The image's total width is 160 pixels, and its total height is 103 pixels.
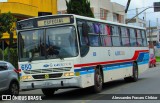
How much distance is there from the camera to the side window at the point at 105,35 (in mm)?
17592

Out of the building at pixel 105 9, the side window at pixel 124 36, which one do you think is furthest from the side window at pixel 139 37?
the building at pixel 105 9

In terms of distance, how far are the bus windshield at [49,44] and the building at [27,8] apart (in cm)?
2214

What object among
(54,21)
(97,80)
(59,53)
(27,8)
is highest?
(27,8)

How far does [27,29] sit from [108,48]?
4432 millimetres

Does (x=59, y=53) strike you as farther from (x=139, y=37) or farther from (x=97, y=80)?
(x=139, y=37)

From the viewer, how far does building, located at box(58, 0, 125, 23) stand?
205 ft

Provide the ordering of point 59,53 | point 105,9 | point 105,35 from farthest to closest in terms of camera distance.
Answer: point 105,9 < point 105,35 < point 59,53

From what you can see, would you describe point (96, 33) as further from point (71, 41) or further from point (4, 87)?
point (4, 87)

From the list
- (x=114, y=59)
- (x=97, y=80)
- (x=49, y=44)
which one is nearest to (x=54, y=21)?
(x=49, y=44)

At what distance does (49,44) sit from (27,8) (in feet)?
86.2

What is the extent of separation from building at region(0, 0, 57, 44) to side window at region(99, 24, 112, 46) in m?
20.1

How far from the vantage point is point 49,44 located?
48.4 ft

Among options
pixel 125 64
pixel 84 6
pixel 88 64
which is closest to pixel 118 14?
pixel 84 6

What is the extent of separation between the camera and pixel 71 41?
47.9 feet
